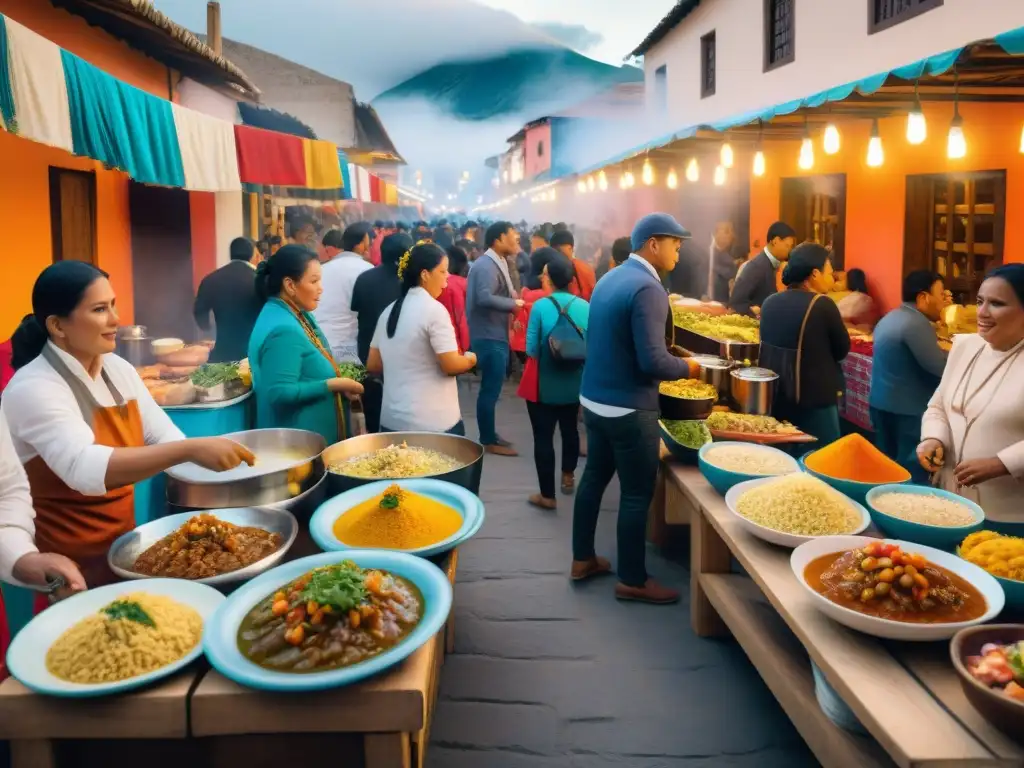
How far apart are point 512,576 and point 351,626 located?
3109mm

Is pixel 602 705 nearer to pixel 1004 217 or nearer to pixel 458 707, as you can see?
pixel 458 707

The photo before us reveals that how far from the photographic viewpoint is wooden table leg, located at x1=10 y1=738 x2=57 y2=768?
200 cm

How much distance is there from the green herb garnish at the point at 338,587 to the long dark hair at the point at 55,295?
48.8 inches

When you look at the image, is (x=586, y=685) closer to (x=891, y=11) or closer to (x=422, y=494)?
(x=422, y=494)

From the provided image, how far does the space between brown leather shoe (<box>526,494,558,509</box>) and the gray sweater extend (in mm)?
1927

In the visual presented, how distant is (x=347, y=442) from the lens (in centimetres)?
365

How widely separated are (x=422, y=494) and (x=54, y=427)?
1.30 meters

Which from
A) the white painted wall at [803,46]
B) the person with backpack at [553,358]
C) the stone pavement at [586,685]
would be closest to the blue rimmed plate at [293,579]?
the stone pavement at [586,685]

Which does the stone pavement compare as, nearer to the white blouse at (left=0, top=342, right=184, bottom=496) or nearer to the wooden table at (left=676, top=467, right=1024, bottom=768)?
the wooden table at (left=676, top=467, right=1024, bottom=768)

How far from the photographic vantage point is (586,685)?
3.86m

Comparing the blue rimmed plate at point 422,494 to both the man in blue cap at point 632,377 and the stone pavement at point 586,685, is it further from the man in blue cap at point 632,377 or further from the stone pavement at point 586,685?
the man in blue cap at point 632,377

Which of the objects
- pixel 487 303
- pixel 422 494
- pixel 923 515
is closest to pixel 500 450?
pixel 487 303

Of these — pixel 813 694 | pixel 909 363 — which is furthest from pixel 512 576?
pixel 909 363

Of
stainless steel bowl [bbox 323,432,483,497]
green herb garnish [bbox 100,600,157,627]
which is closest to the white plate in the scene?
stainless steel bowl [bbox 323,432,483,497]
